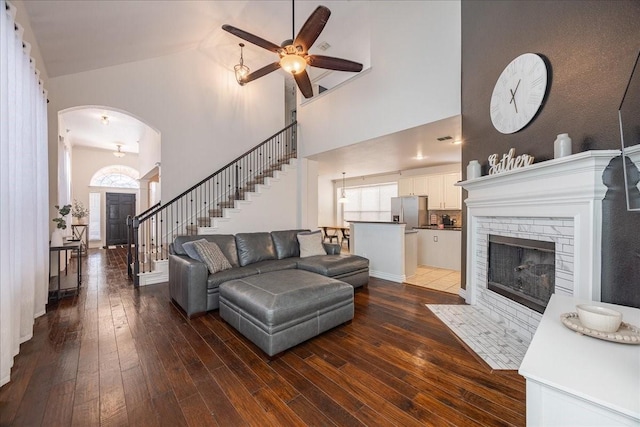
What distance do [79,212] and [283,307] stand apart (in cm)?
969

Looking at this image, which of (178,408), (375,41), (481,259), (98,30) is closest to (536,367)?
(178,408)

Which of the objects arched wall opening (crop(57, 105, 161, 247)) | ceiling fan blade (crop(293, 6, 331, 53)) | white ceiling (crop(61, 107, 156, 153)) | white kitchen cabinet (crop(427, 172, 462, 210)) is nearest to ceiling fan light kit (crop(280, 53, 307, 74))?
ceiling fan blade (crop(293, 6, 331, 53))

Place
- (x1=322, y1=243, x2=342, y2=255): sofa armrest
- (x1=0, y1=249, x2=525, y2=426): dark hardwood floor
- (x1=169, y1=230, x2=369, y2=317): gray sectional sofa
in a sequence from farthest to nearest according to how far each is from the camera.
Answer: (x1=322, y1=243, x2=342, y2=255): sofa armrest, (x1=169, y1=230, x2=369, y2=317): gray sectional sofa, (x1=0, y1=249, x2=525, y2=426): dark hardwood floor

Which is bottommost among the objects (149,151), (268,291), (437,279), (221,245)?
(437,279)

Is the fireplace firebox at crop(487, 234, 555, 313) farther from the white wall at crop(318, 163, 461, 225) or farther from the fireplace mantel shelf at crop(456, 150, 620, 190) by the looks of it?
the white wall at crop(318, 163, 461, 225)

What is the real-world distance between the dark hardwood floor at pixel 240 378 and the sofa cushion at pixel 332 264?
98cm

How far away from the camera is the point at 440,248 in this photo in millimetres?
5762

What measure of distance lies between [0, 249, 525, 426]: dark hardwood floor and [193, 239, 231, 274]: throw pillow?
0.67m

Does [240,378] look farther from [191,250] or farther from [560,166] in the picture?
[560,166]

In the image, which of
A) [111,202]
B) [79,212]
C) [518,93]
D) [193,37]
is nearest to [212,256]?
[518,93]

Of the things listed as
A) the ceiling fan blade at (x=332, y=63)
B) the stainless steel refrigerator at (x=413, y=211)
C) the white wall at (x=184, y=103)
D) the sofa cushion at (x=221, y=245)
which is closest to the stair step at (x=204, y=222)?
the white wall at (x=184, y=103)

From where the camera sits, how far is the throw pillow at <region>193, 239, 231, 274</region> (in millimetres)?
3346

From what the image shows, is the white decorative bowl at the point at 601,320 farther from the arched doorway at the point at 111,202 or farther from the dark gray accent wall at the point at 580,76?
the arched doorway at the point at 111,202

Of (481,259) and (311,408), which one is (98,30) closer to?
(311,408)
